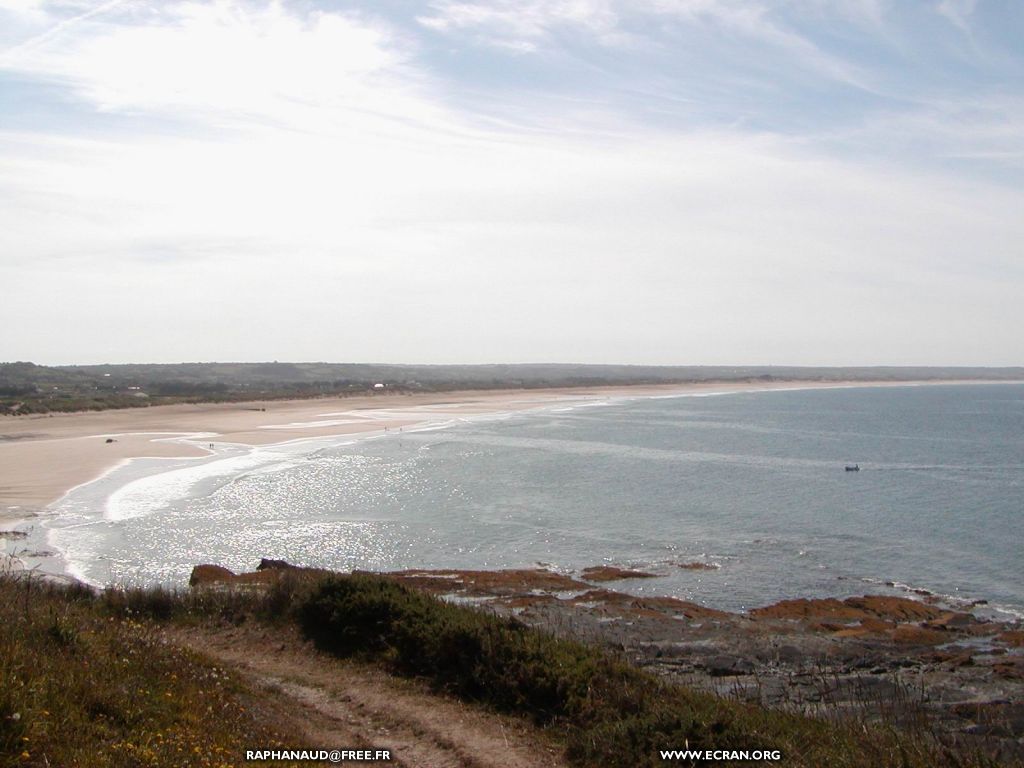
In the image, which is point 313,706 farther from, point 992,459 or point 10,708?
point 992,459

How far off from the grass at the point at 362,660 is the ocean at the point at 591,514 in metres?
8.45

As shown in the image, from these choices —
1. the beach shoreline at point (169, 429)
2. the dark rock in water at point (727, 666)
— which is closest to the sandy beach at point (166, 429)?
the beach shoreline at point (169, 429)

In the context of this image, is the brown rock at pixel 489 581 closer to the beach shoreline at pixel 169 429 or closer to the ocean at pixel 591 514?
the ocean at pixel 591 514

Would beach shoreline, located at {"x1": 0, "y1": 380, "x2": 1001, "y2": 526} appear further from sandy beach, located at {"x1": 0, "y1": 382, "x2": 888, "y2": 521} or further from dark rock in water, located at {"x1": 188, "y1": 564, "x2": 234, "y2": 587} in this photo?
dark rock in water, located at {"x1": 188, "y1": 564, "x2": 234, "y2": 587}

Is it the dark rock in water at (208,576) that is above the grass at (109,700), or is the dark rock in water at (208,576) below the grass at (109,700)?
below

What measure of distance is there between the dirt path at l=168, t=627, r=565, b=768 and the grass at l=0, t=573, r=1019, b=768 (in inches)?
10.5

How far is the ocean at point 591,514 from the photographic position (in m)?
21.2

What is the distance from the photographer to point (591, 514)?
97.7 ft

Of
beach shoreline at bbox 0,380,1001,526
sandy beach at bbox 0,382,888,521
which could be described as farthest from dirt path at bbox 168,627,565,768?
sandy beach at bbox 0,382,888,521

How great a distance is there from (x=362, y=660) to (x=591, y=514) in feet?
64.6

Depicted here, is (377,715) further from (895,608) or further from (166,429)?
(166,429)

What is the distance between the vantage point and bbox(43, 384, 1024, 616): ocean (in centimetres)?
2116

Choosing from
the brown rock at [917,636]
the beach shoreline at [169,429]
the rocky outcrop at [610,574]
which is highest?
the beach shoreline at [169,429]

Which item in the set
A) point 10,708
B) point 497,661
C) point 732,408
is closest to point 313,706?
point 497,661
